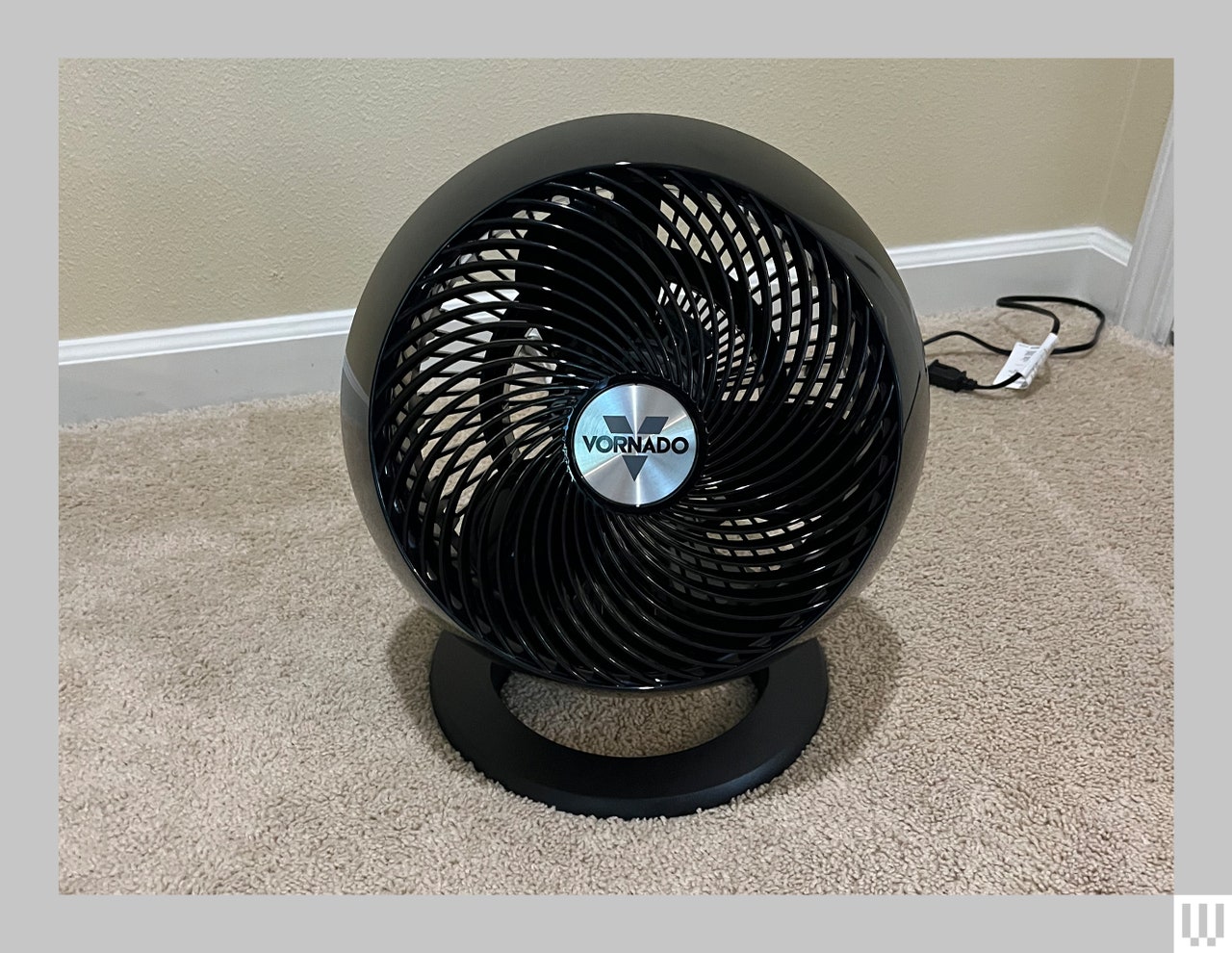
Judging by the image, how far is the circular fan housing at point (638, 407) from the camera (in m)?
0.79

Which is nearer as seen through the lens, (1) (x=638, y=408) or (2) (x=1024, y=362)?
(1) (x=638, y=408)

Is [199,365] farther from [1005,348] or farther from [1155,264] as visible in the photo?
[1155,264]

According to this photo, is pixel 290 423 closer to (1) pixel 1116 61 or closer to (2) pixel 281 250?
(2) pixel 281 250

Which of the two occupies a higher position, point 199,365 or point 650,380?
point 650,380

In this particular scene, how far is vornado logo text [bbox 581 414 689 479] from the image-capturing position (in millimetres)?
784

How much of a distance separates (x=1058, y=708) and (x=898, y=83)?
972 mm

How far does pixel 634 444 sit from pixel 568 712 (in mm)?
399

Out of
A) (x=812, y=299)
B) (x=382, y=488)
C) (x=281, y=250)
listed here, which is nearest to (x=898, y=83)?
(x=281, y=250)

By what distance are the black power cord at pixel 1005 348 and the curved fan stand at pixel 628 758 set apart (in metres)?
0.66

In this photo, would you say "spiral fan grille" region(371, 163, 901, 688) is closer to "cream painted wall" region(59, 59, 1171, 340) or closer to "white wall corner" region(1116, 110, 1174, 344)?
"cream painted wall" region(59, 59, 1171, 340)

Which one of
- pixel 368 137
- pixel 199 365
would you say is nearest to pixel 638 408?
pixel 368 137

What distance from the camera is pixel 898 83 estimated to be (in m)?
1.66

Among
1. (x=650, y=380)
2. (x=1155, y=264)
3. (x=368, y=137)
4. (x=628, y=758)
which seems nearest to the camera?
(x=650, y=380)

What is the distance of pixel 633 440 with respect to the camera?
785 millimetres
